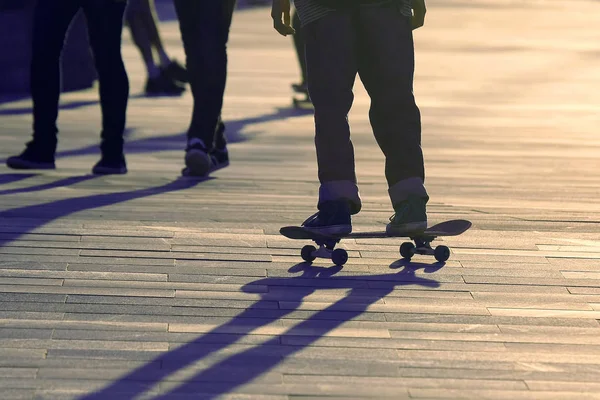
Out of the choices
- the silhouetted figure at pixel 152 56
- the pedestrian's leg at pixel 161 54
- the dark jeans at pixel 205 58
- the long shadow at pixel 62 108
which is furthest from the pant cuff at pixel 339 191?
the silhouetted figure at pixel 152 56

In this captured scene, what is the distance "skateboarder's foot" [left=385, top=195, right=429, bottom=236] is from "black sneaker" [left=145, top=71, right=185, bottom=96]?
596 cm

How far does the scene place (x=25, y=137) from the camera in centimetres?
788

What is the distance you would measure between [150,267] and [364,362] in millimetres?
1251

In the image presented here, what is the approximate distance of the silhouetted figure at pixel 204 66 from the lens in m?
6.65

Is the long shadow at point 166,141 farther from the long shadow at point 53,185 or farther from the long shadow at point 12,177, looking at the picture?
the long shadow at point 53,185

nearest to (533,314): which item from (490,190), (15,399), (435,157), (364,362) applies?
(364,362)

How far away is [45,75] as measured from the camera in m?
6.61

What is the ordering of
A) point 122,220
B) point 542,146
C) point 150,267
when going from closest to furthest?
point 150,267
point 122,220
point 542,146

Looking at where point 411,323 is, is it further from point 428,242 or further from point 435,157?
point 435,157

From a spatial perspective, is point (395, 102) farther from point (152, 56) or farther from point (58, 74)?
point (152, 56)

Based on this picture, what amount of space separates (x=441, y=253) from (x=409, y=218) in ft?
0.53

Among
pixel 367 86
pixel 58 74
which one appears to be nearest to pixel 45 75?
pixel 58 74

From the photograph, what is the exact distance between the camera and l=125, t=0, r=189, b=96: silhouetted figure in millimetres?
10617

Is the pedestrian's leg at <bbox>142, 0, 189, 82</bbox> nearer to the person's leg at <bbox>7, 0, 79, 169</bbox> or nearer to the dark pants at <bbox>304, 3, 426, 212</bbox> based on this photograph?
the person's leg at <bbox>7, 0, 79, 169</bbox>
